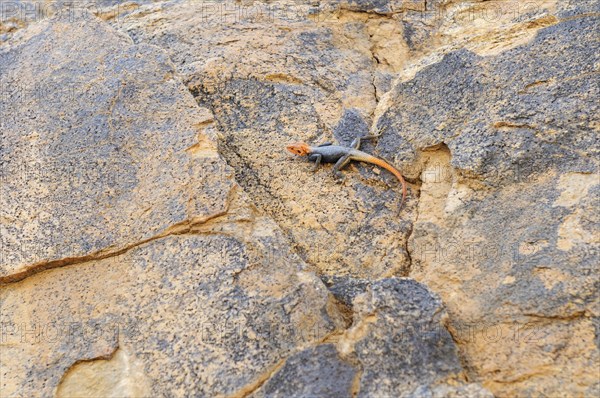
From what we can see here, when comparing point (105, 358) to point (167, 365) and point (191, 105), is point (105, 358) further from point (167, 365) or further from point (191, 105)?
point (191, 105)

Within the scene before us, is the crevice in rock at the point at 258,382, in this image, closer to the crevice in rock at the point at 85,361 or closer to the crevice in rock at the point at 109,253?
Answer: the crevice in rock at the point at 85,361

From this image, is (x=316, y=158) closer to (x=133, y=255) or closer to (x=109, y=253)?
(x=133, y=255)

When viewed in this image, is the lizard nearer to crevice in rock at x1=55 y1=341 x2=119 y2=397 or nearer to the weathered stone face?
the weathered stone face

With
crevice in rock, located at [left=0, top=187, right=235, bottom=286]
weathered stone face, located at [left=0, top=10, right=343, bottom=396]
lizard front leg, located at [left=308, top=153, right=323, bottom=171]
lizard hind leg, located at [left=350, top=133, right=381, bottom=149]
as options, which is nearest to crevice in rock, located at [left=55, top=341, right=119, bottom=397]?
weathered stone face, located at [left=0, top=10, right=343, bottom=396]

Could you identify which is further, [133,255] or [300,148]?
[300,148]

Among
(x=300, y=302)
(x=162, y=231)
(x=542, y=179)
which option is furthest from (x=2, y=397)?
(x=542, y=179)

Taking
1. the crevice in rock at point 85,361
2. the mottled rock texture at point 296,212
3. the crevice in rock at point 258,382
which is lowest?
the crevice in rock at point 85,361

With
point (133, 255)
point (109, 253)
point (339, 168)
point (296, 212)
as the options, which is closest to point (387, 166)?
point (339, 168)

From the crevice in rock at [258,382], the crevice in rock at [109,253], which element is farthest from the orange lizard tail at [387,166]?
the crevice in rock at [258,382]
